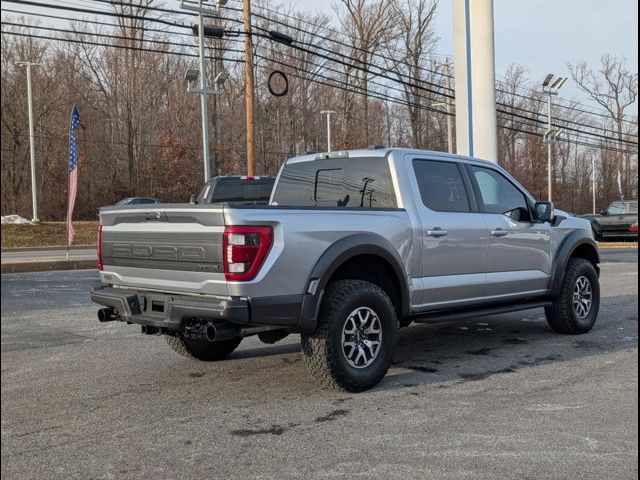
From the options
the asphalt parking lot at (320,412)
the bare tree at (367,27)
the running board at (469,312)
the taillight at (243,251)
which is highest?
the bare tree at (367,27)

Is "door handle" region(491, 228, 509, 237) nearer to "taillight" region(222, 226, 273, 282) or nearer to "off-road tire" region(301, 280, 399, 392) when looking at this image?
"off-road tire" region(301, 280, 399, 392)

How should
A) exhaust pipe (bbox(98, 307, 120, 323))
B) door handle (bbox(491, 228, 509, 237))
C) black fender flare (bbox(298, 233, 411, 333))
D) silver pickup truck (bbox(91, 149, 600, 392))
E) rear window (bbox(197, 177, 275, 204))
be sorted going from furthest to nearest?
rear window (bbox(197, 177, 275, 204))
door handle (bbox(491, 228, 509, 237))
exhaust pipe (bbox(98, 307, 120, 323))
black fender flare (bbox(298, 233, 411, 333))
silver pickup truck (bbox(91, 149, 600, 392))

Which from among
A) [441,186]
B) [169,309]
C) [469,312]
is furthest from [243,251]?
[469,312]

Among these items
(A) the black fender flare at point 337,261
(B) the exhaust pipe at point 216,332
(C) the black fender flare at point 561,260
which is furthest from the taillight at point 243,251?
(C) the black fender flare at point 561,260

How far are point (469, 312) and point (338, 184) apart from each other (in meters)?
1.70

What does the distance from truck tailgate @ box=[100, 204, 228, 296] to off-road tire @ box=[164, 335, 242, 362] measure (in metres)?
1.07

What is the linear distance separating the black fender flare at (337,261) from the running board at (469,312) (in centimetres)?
48

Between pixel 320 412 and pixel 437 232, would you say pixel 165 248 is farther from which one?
pixel 437 232

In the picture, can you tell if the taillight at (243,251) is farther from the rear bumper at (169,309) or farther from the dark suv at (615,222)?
the dark suv at (615,222)

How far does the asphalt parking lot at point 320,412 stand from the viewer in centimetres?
352

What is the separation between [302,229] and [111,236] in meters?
1.69

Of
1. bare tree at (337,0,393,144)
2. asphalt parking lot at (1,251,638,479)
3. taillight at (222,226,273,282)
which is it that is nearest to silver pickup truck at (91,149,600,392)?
taillight at (222,226,273,282)

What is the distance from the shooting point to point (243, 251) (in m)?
4.39

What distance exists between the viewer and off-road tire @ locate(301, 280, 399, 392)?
482cm
